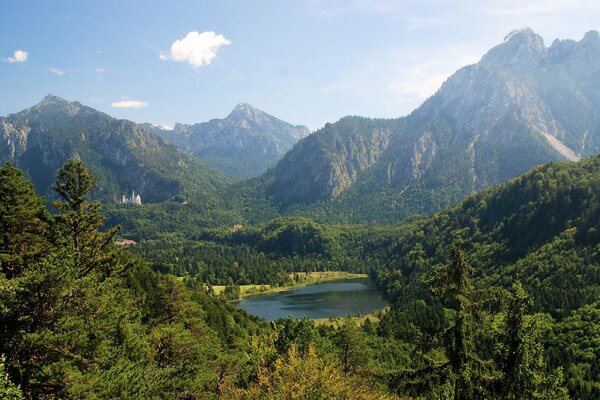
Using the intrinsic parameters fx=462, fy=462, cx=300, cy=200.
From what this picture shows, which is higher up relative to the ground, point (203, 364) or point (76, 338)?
point (76, 338)

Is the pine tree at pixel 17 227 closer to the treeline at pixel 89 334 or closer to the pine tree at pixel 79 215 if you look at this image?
the treeline at pixel 89 334

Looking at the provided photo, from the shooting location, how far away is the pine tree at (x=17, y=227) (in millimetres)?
30609

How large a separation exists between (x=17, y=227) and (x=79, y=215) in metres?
6.61

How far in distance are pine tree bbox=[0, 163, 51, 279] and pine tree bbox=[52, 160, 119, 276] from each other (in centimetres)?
310

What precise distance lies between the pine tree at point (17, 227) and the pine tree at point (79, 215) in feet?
10.2

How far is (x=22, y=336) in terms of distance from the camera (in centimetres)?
2108

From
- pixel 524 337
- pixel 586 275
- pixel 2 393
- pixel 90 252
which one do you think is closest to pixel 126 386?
pixel 2 393

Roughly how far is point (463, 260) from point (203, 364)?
30.7m

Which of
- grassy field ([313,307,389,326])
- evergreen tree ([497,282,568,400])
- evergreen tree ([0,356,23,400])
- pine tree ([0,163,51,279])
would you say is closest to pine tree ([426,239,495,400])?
evergreen tree ([497,282,568,400])

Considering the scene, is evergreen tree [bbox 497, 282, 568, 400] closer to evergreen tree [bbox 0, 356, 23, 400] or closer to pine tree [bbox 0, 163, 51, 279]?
evergreen tree [bbox 0, 356, 23, 400]

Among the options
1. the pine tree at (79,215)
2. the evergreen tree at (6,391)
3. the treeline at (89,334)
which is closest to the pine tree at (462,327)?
the treeline at (89,334)

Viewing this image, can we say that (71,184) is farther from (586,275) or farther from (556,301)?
(586,275)

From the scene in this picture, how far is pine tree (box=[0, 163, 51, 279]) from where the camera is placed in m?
30.6

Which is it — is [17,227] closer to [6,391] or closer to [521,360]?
[6,391]
